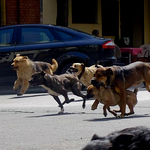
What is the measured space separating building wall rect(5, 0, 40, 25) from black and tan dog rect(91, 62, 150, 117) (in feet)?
31.0

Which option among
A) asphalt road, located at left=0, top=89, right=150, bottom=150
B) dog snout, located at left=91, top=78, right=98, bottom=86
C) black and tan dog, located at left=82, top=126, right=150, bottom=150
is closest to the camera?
black and tan dog, located at left=82, top=126, right=150, bottom=150

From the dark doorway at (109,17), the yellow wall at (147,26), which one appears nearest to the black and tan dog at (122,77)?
the dark doorway at (109,17)

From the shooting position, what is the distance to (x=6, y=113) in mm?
9773

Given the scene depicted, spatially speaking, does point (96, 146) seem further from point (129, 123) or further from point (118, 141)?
point (129, 123)

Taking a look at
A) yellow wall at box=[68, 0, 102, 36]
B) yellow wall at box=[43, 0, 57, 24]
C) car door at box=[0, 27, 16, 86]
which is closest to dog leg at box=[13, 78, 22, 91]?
car door at box=[0, 27, 16, 86]

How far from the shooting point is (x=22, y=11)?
18094 mm

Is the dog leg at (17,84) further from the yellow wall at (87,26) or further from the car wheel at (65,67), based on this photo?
the yellow wall at (87,26)

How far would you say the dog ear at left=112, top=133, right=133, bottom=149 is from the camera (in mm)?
1742

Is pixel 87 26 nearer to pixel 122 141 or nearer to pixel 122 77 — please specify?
pixel 122 77

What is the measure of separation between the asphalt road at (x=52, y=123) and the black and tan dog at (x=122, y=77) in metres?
0.49

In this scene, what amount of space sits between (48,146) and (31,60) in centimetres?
763

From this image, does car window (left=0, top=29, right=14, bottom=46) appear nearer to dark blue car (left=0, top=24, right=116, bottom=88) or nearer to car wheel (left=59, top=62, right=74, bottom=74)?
dark blue car (left=0, top=24, right=116, bottom=88)

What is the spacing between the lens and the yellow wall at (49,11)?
18.4 m

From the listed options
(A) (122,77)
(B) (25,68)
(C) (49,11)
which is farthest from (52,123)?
(C) (49,11)
